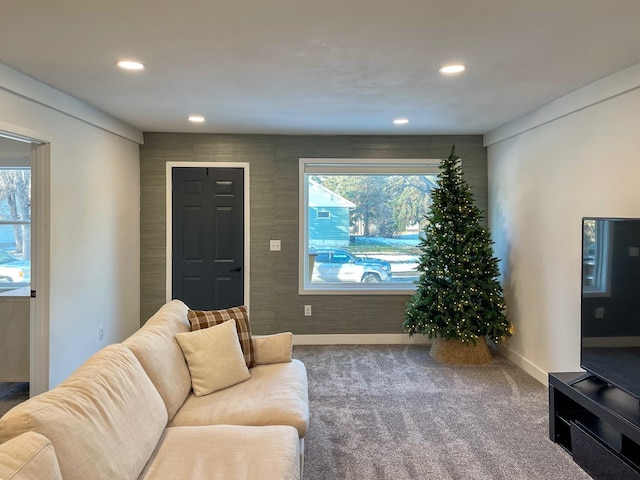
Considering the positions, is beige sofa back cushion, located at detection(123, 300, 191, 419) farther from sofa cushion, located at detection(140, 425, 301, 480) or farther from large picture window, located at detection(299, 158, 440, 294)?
large picture window, located at detection(299, 158, 440, 294)

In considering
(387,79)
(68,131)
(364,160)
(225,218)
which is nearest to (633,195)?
(387,79)

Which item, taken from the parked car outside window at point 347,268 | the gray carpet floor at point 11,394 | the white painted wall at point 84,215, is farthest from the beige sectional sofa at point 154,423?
the parked car outside window at point 347,268

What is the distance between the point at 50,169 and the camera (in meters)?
3.25

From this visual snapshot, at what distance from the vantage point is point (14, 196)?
4.34m

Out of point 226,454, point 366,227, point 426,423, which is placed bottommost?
point 426,423

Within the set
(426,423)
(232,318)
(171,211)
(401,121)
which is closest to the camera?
(232,318)

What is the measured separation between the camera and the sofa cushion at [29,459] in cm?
112

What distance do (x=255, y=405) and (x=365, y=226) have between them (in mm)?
3293

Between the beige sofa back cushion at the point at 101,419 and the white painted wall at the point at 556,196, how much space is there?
3092 millimetres

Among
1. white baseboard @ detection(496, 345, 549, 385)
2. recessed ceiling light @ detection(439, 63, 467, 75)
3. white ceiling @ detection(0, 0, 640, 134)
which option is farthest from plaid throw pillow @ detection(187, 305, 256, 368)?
white baseboard @ detection(496, 345, 549, 385)

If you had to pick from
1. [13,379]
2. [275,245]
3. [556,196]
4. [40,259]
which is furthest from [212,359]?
[556,196]

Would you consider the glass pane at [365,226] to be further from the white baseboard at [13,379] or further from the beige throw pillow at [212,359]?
the white baseboard at [13,379]

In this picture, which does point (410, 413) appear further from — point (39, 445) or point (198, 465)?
point (39, 445)

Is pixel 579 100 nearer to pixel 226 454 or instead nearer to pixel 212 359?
pixel 212 359
